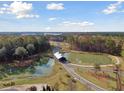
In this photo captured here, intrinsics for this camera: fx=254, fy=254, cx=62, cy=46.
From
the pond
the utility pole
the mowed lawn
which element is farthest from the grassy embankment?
the utility pole

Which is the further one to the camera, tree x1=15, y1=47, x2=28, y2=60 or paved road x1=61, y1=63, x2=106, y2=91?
tree x1=15, y1=47, x2=28, y2=60

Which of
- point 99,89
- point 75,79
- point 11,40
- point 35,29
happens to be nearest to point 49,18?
point 35,29

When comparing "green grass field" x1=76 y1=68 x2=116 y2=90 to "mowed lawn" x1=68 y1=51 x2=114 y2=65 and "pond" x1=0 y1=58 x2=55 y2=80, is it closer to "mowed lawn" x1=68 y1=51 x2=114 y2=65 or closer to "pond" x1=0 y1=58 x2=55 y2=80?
"mowed lawn" x1=68 y1=51 x2=114 y2=65

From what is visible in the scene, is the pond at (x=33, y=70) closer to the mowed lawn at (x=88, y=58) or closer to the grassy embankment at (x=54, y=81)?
the grassy embankment at (x=54, y=81)

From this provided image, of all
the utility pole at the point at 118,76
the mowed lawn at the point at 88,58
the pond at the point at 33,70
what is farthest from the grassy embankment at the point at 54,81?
the utility pole at the point at 118,76

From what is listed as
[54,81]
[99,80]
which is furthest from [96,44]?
[54,81]
